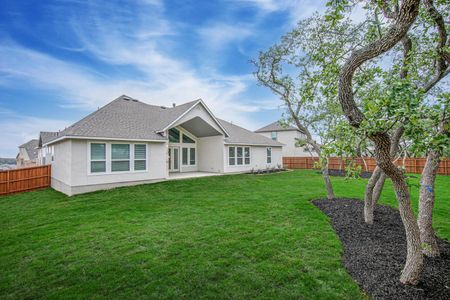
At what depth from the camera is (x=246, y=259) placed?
154 inches

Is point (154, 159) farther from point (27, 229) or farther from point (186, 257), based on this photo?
point (186, 257)

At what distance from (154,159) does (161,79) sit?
7400mm

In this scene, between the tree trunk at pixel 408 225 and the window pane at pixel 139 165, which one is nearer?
the tree trunk at pixel 408 225

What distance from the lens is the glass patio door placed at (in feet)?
56.0

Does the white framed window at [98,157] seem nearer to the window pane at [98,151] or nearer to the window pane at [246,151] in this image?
the window pane at [98,151]

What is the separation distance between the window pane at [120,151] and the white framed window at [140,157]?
0.44 meters

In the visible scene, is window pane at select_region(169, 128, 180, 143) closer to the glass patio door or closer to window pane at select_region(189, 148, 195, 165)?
the glass patio door

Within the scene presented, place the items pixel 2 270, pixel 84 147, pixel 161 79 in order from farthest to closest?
pixel 161 79
pixel 84 147
pixel 2 270

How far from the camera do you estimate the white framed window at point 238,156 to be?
1766cm

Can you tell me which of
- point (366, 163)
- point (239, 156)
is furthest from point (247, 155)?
point (366, 163)

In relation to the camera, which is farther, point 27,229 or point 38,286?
point 27,229

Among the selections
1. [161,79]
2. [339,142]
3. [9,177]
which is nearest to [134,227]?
[339,142]

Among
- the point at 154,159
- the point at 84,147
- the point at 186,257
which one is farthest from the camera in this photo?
the point at 154,159

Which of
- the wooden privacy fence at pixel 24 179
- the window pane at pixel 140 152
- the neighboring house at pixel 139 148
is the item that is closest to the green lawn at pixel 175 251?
the neighboring house at pixel 139 148
